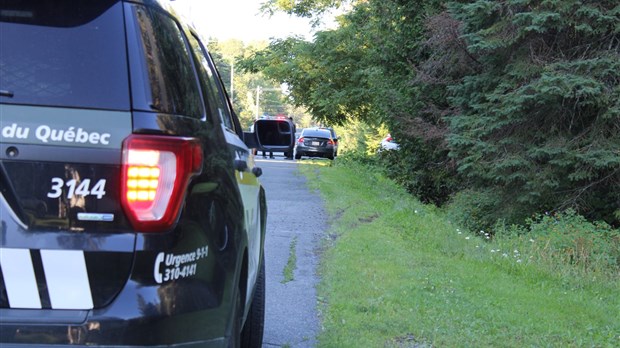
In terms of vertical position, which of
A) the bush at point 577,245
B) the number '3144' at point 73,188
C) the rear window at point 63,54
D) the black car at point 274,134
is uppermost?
the rear window at point 63,54

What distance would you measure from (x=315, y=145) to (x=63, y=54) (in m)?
30.5

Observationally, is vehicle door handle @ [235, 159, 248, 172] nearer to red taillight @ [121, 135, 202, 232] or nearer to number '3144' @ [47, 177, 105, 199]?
red taillight @ [121, 135, 202, 232]

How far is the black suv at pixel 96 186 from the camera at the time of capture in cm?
221

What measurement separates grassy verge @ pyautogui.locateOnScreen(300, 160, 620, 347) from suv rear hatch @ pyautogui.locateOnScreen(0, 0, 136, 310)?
296cm

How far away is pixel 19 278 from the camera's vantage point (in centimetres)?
220

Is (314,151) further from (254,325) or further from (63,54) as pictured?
(63,54)

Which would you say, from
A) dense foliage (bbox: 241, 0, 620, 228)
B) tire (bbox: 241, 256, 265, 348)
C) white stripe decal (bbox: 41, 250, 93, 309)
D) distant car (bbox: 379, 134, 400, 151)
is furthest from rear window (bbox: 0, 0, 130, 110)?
distant car (bbox: 379, 134, 400, 151)

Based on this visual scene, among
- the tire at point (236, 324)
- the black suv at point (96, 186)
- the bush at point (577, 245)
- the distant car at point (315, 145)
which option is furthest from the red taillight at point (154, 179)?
the distant car at point (315, 145)

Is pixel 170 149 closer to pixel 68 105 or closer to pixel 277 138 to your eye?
pixel 68 105

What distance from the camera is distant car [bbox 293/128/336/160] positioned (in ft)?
107

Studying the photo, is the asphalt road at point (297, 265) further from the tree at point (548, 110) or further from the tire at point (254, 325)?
the tree at point (548, 110)

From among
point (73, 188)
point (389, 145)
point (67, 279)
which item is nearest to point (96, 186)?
point (73, 188)

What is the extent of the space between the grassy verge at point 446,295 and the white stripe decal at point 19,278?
3027 mm

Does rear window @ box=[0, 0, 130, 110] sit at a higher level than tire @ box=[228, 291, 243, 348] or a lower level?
higher
